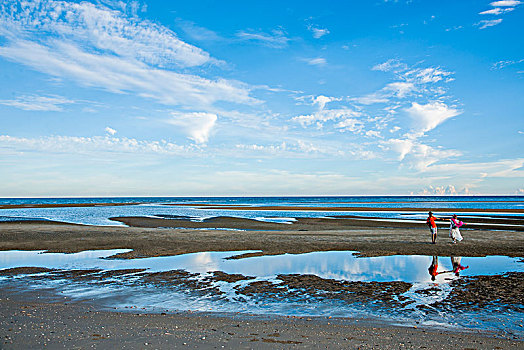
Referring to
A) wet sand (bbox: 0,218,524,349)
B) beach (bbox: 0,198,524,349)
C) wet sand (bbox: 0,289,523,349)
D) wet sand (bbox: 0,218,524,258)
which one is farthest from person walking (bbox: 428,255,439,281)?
wet sand (bbox: 0,289,523,349)

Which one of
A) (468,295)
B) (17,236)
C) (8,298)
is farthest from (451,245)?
(17,236)

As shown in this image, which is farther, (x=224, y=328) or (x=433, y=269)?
(x=433, y=269)

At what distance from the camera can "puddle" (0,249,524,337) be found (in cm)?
1160

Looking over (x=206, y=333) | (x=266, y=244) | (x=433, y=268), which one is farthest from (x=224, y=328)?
(x=266, y=244)

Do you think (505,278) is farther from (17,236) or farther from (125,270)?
(17,236)

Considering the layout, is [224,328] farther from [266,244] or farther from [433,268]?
[266,244]

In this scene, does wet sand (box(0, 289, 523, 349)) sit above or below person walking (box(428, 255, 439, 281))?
above

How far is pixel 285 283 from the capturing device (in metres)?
15.3

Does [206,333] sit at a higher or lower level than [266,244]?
higher

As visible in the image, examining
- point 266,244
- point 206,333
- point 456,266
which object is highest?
point 206,333

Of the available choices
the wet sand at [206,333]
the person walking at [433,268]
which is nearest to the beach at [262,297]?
the wet sand at [206,333]

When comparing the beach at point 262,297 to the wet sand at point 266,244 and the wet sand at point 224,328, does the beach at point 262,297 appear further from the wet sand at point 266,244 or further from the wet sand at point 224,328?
the wet sand at point 266,244

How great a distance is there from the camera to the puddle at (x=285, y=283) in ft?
38.1

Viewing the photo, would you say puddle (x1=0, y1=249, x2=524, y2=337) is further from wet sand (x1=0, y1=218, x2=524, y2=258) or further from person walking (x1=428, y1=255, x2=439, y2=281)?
wet sand (x1=0, y1=218, x2=524, y2=258)
